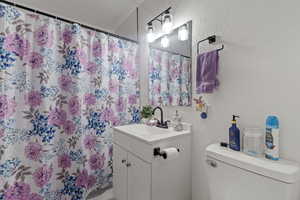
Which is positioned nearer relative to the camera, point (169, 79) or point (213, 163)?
point (213, 163)

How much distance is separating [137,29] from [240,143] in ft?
5.99

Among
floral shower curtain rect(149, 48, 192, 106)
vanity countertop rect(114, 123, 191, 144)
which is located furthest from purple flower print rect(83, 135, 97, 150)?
floral shower curtain rect(149, 48, 192, 106)

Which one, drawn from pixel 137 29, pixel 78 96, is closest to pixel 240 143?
pixel 78 96

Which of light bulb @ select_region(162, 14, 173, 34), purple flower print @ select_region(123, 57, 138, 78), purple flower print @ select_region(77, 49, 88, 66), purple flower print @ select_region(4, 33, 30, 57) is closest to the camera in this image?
purple flower print @ select_region(4, 33, 30, 57)

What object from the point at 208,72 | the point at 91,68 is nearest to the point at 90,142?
the point at 91,68

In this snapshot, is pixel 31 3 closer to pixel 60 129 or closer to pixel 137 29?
pixel 137 29

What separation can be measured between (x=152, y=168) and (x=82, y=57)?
4.26ft

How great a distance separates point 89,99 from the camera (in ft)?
5.12

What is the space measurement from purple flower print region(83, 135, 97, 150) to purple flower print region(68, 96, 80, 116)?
30 cm

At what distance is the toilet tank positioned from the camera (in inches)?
23.8

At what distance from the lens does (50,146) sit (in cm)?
132

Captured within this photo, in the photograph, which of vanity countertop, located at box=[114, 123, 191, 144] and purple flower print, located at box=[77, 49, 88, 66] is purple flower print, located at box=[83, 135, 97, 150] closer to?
vanity countertop, located at box=[114, 123, 191, 144]

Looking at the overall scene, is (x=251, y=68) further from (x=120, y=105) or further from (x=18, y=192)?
(x=18, y=192)

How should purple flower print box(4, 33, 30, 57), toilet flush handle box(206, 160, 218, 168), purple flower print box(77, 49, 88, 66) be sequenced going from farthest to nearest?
purple flower print box(77, 49, 88, 66), purple flower print box(4, 33, 30, 57), toilet flush handle box(206, 160, 218, 168)
